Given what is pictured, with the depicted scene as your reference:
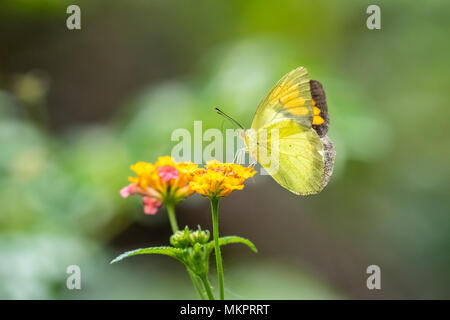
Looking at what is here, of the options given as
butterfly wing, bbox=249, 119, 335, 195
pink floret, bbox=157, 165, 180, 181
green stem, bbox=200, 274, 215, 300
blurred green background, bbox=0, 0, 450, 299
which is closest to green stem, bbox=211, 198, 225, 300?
green stem, bbox=200, 274, 215, 300

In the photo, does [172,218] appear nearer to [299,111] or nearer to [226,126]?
[299,111]

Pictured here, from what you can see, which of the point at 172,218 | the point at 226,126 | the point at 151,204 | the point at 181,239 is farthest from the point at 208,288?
the point at 226,126

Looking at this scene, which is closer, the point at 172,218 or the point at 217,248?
the point at 217,248

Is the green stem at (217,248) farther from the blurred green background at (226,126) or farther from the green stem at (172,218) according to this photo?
the blurred green background at (226,126)

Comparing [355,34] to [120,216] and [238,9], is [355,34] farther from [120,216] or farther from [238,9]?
[120,216]

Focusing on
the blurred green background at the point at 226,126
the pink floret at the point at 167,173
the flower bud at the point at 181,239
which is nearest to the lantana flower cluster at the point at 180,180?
the pink floret at the point at 167,173

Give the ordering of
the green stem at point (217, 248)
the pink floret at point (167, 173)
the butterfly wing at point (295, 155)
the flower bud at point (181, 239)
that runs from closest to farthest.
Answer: the green stem at point (217, 248), the flower bud at point (181, 239), the pink floret at point (167, 173), the butterfly wing at point (295, 155)
